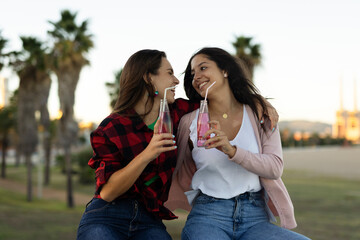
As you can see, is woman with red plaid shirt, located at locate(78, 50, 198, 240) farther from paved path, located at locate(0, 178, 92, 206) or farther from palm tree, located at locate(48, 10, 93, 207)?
paved path, located at locate(0, 178, 92, 206)

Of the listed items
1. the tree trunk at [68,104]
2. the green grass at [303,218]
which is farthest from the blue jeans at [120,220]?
the tree trunk at [68,104]

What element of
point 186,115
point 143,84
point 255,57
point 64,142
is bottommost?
point 64,142

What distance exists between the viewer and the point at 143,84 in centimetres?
279

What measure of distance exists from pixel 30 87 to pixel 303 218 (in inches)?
778

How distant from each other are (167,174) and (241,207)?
1.69 ft

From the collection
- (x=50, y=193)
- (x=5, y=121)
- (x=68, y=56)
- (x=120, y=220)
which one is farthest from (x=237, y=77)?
(x=5, y=121)

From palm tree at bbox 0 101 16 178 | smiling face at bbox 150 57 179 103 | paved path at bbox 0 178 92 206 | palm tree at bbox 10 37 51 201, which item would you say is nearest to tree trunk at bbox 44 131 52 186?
paved path at bbox 0 178 92 206

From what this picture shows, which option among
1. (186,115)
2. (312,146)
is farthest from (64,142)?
(312,146)

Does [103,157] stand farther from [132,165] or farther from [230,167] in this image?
[230,167]

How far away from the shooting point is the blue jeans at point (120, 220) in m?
2.63

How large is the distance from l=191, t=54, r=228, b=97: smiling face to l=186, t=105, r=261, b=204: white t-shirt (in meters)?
0.37

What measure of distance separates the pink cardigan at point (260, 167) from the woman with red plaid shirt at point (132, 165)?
0.14 metres

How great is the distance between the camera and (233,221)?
2676 mm

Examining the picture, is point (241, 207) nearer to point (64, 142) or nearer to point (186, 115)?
point (186, 115)
